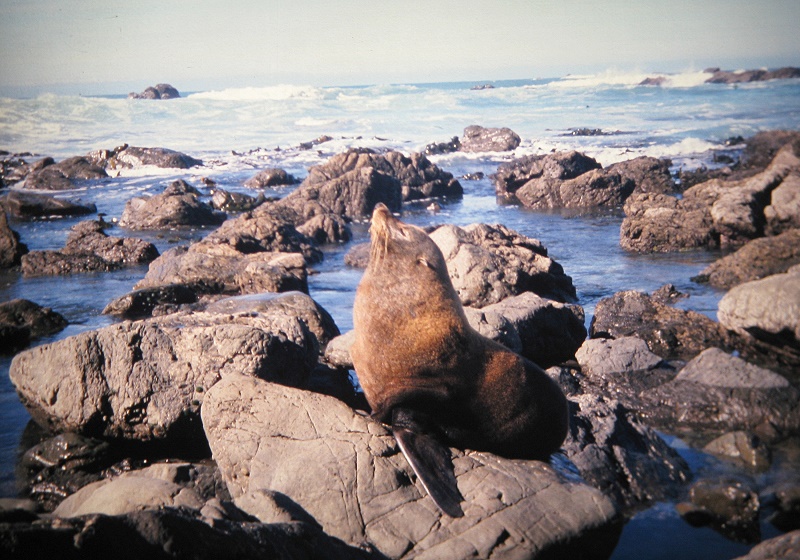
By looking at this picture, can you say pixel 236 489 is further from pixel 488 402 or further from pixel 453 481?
pixel 488 402

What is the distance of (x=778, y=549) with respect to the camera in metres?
3.71

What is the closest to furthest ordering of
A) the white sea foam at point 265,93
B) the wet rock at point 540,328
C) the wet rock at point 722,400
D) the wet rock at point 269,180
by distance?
the wet rock at point 722,400, the wet rock at point 540,328, the wet rock at point 269,180, the white sea foam at point 265,93

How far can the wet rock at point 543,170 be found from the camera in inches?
786

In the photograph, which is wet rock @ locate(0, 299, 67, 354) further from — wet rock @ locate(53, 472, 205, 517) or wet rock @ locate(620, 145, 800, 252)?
wet rock @ locate(620, 145, 800, 252)

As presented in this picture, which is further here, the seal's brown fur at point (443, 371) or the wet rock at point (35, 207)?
the wet rock at point (35, 207)

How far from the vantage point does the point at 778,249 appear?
34.5 feet

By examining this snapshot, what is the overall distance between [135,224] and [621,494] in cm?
1460

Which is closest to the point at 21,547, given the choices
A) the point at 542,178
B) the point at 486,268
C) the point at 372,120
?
the point at 486,268

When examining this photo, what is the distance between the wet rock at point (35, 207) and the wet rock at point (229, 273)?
8.42m

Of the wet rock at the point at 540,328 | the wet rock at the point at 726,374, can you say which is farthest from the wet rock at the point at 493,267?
the wet rock at the point at 726,374

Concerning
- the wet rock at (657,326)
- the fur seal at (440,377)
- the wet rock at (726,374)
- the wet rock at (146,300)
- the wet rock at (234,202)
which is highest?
the fur seal at (440,377)

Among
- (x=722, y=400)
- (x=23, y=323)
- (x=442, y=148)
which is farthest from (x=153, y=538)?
(x=442, y=148)

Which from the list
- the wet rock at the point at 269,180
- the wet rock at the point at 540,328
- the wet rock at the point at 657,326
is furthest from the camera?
the wet rock at the point at 269,180

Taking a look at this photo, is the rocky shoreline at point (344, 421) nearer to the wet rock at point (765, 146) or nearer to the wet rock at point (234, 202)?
the wet rock at point (765, 146)
